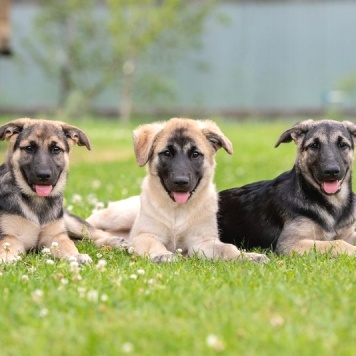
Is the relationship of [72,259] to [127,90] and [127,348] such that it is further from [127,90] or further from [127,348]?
[127,90]

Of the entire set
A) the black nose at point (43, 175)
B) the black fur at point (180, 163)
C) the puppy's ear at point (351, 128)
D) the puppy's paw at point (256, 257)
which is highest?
the puppy's ear at point (351, 128)

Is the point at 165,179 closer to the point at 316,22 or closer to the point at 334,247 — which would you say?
the point at 334,247

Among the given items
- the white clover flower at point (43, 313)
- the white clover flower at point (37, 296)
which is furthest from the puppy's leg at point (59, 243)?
the white clover flower at point (43, 313)

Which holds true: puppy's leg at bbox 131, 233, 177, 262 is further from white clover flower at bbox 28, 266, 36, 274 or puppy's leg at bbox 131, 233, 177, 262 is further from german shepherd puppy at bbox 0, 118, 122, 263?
white clover flower at bbox 28, 266, 36, 274

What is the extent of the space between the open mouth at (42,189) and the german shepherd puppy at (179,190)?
726 millimetres

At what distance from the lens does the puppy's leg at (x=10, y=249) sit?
250 inches

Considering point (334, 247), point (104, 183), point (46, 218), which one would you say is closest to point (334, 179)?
point (334, 247)

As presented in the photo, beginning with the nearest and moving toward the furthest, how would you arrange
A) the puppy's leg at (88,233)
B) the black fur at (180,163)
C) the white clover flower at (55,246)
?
the white clover flower at (55,246), the black fur at (180,163), the puppy's leg at (88,233)

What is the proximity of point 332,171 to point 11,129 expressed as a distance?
2.49 meters

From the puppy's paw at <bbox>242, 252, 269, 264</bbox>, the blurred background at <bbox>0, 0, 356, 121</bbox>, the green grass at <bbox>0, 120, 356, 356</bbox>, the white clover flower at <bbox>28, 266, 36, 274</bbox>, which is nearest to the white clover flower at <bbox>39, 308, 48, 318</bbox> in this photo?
the green grass at <bbox>0, 120, 356, 356</bbox>

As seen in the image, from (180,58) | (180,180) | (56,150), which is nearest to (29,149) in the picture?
(56,150)

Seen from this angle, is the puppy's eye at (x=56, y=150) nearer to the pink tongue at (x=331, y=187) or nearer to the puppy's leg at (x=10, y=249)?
the puppy's leg at (x=10, y=249)

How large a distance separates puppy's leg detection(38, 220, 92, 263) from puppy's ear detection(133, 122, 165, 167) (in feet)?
2.66

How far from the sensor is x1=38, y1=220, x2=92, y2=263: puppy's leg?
649cm
